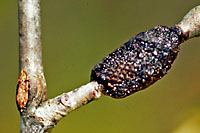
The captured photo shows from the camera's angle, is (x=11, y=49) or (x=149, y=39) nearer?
(x=149, y=39)

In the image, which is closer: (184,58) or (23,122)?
(23,122)

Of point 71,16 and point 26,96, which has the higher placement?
point 71,16

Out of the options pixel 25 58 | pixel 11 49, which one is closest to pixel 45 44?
pixel 11 49

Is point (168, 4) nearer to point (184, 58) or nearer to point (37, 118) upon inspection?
point (184, 58)

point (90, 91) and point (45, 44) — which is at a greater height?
point (45, 44)

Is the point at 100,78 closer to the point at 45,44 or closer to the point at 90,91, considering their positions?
the point at 90,91

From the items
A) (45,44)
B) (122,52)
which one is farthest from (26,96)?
(45,44)
